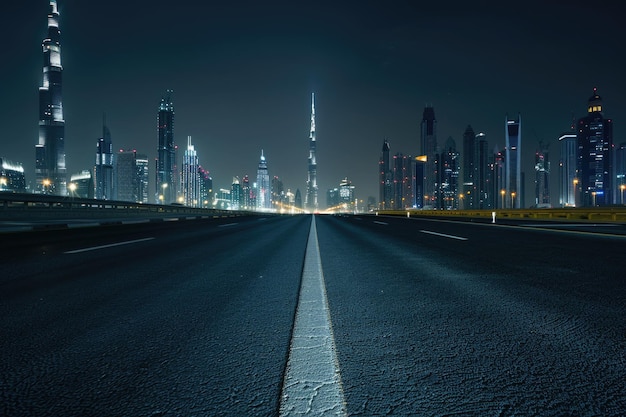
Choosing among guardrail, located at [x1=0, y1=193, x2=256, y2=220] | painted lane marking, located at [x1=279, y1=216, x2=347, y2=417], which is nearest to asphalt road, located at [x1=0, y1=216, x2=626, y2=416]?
painted lane marking, located at [x1=279, y1=216, x2=347, y2=417]

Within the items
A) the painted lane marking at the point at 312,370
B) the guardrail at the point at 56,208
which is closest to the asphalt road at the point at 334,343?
the painted lane marking at the point at 312,370

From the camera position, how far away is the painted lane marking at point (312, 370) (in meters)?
1.51

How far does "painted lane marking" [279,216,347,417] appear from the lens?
151 centimetres

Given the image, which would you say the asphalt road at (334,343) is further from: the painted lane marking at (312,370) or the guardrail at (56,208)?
the guardrail at (56,208)

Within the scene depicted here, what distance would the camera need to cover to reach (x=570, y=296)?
3.35 m

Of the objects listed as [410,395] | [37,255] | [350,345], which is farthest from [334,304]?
[37,255]

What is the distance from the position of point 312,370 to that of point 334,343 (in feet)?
1.35

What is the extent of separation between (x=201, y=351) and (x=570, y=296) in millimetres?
3389

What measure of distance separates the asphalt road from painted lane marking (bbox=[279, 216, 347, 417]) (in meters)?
0.05

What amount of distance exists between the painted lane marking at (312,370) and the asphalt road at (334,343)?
5cm

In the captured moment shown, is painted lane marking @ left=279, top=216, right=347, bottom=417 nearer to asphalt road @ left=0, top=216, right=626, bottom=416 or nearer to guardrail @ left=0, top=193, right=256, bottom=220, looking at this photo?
asphalt road @ left=0, top=216, right=626, bottom=416

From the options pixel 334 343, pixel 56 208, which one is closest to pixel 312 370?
pixel 334 343

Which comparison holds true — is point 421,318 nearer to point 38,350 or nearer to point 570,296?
point 570,296

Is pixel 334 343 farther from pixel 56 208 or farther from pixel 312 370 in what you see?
pixel 56 208
